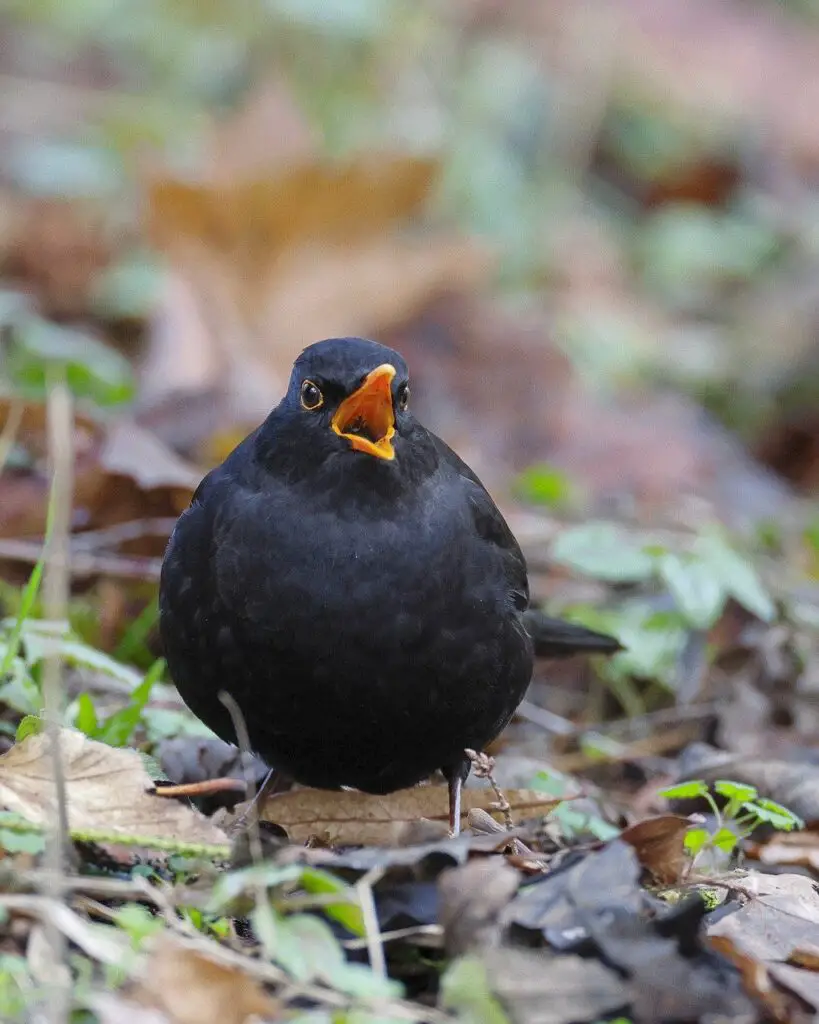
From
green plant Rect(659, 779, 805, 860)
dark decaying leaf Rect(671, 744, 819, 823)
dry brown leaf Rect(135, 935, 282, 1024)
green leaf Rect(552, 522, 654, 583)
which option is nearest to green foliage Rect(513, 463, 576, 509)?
green leaf Rect(552, 522, 654, 583)

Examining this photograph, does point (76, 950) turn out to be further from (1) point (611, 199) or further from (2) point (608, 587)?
(1) point (611, 199)

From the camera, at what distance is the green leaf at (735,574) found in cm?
509

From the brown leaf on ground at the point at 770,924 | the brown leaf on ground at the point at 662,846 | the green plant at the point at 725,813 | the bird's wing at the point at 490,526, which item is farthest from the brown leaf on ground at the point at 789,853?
the bird's wing at the point at 490,526

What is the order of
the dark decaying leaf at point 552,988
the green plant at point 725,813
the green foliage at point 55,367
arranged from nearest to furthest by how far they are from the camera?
the dark decaying leaf at point 552,988 → the green plant at point 725,813 → the green foliage at point 55,367

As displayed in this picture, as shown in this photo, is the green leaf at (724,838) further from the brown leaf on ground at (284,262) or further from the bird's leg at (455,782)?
the brown leaf on ground at (284,262)

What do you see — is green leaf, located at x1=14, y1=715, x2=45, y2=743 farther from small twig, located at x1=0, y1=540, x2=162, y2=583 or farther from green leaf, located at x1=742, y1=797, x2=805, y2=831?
small twig, located at x1=0, y1=540, x2=162, y2=583

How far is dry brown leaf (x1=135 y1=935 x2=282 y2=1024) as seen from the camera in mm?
2459

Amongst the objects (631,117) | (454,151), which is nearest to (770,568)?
(454,151)

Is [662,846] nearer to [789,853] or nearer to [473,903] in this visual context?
[473,903]

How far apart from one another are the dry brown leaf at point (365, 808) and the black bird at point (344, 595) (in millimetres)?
119

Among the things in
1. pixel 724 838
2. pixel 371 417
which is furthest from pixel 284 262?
pixel 724 838

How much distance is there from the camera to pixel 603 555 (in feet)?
17.4

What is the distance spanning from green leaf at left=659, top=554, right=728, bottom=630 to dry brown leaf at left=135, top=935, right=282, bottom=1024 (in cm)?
279

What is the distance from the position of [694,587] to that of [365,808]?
1.67 meters
